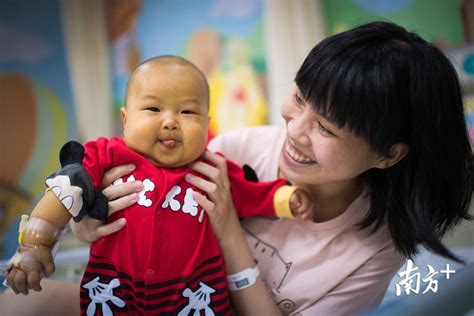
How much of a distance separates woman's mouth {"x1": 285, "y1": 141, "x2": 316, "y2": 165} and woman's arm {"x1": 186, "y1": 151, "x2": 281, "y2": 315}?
175 millimetres

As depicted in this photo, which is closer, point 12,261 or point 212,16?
point 12,261

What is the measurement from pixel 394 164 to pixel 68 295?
929 millimetres

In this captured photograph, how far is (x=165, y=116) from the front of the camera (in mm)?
1019

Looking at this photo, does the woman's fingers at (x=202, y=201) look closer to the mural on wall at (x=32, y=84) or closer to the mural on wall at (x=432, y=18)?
the mural on wall at (x=32, y=84)

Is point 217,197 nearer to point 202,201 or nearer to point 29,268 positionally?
point 202,201

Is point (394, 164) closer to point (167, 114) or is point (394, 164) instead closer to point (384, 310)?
point (384, 310)

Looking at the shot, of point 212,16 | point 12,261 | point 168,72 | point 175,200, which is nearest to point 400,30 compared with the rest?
point 168,72

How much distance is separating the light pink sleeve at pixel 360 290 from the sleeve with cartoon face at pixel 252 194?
26 cm

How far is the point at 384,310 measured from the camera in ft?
2.80


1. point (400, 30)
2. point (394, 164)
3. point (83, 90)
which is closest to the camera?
point (400, 30)

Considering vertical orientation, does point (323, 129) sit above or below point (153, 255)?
above

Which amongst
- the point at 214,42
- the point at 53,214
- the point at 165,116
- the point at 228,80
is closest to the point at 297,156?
the point at 165,116

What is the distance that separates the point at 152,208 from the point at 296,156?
1.22ft

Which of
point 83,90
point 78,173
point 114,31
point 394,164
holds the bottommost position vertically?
point 394,164
